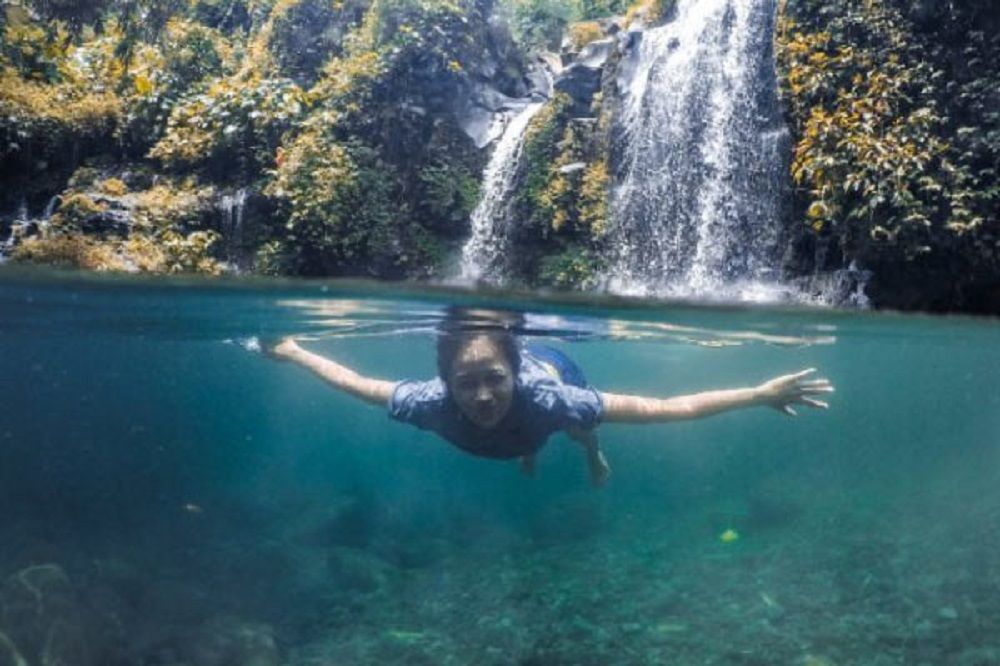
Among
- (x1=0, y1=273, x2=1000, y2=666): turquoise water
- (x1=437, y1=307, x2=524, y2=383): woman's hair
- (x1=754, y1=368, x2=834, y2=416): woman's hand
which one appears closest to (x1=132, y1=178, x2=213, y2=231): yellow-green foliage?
(x1=0, y1=273, x2=1000, y2=666): turquoise water

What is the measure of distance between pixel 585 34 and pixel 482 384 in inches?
595

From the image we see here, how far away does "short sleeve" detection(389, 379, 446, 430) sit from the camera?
703 centimetres

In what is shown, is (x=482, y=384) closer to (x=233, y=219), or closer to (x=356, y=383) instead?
(x=356, y=383)

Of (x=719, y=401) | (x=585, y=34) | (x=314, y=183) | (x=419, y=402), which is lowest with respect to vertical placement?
(x=419, y=402)

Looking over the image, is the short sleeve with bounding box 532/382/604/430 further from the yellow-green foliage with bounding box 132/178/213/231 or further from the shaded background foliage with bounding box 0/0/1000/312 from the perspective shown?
the yellow-green foliage with bounding box 132/178/213/231

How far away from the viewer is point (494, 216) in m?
16.6

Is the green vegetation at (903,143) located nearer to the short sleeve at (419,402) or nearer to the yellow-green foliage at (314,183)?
the short sleeve at (419,402)

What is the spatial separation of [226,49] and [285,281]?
11.4 meters

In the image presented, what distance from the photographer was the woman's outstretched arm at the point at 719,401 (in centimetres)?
Result: 647

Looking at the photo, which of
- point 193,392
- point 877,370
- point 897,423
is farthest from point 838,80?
point 897,423

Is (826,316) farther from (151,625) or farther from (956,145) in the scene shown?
(151,625)

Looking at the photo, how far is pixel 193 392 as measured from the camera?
38344mm

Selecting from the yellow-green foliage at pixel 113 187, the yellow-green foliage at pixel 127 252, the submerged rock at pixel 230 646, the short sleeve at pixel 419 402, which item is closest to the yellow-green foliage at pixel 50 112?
the yellow-green foliage at pixel 113 187

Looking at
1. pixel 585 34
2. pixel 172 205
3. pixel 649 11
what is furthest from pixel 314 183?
pixel 649 11
